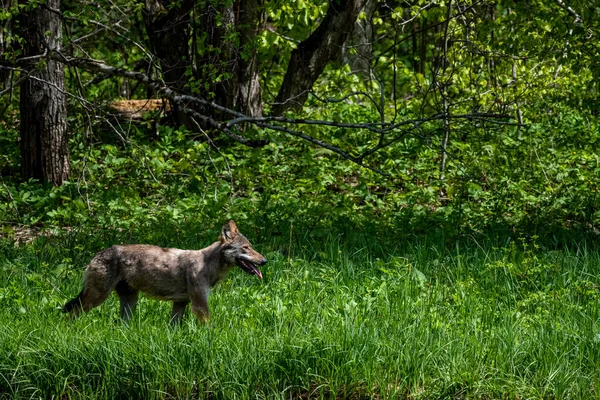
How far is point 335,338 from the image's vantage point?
6906 millimetres

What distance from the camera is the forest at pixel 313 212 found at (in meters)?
6.71

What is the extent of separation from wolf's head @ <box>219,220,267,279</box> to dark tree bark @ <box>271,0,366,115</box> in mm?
8166

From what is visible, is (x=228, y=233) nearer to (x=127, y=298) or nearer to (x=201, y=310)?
(x=201, y=310)

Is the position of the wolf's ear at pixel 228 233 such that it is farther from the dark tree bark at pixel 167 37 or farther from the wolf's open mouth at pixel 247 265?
the dark tree bark at pixel 167 37

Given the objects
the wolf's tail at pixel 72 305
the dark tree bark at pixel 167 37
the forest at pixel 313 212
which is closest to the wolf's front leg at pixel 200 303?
the forest at pixel 313 212

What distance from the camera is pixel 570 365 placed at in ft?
21.7

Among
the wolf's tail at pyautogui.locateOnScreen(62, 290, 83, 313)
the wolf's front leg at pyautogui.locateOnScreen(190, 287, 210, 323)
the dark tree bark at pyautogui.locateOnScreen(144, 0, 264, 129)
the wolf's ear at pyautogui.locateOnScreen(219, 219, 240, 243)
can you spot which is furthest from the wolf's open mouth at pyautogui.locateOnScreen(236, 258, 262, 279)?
the dark tree bark at pyautogui.locateOnScreen(144, 0, 264, 129)

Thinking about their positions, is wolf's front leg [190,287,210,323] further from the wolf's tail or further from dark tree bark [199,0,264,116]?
dark tree bark [199,0,264,116]

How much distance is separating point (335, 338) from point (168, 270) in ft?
5.41

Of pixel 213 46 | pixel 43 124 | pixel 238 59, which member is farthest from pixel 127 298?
pixel 238 59

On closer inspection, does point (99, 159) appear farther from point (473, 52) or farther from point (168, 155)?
point (473, 52)

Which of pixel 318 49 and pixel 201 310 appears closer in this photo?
pixel 201 310

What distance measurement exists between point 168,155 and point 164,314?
690 centimetres

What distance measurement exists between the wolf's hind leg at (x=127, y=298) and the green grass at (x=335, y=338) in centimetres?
13
